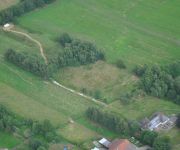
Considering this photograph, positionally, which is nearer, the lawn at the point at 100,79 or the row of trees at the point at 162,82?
the row of trees at the point at 162,82

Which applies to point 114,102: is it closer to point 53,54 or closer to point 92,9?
point 53,54

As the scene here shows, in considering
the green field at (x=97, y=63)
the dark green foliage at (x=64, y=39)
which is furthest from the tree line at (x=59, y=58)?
the dark green foliage at (x=64, y=39)

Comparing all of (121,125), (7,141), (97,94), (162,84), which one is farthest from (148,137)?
(7,141)

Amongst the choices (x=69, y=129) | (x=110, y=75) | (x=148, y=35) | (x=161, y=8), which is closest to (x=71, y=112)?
(x=69, y=129)

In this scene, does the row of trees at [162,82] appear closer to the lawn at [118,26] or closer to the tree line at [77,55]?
the lawn at [118,26]

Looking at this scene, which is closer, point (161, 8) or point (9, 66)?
point (9, 66)

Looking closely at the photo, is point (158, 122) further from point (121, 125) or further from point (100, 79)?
point (100, 79)

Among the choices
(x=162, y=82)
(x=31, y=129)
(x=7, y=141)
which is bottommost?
(x=7, y=141)
